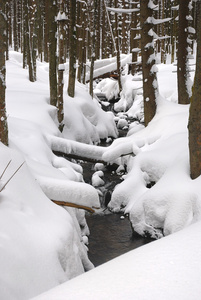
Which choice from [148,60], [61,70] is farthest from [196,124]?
[61,70]

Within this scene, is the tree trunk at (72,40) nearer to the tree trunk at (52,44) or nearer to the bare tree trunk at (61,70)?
the bare tree trunk at (61,70)

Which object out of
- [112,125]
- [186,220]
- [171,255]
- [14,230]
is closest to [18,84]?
[112,125]

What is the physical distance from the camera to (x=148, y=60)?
879 centimetres

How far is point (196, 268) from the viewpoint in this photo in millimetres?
2055

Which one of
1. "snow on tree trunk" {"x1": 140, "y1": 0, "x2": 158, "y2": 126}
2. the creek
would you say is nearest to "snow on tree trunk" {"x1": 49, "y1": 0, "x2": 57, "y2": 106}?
"snow on tree trunk" {"x1": 140, "y1": 0, "x2": 158, "y2": 126}

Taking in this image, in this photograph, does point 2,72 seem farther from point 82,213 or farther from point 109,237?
point 109,237

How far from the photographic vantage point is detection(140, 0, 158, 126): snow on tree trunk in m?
8.54

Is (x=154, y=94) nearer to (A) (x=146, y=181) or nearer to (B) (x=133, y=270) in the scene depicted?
(A) (x=146, y=181)

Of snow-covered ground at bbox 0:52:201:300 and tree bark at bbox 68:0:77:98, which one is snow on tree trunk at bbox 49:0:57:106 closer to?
snow-covered ground at bbox 0:52:201:300

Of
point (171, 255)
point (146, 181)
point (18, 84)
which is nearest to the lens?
point (171, 255)

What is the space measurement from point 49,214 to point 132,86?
1550 centimetres

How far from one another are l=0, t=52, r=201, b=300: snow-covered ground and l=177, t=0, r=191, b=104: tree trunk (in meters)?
0.82

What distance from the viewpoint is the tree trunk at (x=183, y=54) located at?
9.04 metres

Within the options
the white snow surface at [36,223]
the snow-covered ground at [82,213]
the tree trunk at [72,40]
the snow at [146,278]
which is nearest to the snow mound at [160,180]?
the snow-covered ground at [82,213]
